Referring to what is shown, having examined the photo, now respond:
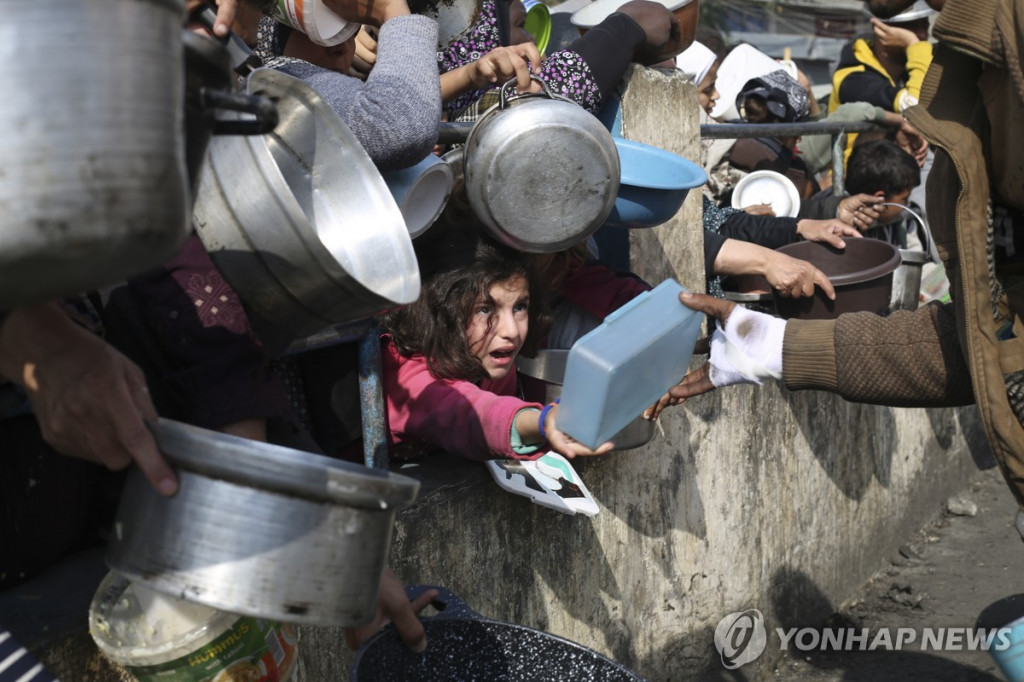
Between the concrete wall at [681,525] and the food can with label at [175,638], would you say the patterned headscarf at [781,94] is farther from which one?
the food can with label at [175,638]

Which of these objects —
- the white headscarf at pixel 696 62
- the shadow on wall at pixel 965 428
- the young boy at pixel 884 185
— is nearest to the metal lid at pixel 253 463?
the young boy at pixel 884 185

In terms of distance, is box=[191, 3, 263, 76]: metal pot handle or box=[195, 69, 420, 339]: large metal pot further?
box=[191, 3, 263, 76]: metal pot handle

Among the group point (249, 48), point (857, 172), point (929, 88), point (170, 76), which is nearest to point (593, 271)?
point (929, 88)

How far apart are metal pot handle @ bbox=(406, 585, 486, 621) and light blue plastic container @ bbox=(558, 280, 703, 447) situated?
Result: 0.37 m

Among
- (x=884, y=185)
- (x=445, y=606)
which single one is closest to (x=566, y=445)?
(x=445, y=606)

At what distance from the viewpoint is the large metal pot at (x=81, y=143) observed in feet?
3.04

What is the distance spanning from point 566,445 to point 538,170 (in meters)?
0.67

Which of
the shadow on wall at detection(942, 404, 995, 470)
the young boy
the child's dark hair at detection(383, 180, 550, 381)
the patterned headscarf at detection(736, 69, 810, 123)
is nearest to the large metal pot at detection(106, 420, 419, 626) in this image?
the child's dark hair at detection(383, 180, 550, 381)

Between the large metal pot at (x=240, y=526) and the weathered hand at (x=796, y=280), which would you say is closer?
the large metal pot at (x=240, y=526)

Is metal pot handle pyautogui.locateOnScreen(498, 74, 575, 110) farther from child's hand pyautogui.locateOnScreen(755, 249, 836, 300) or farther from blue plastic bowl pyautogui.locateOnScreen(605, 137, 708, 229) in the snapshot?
child's hand pyautogui.locateOnScreen(755, 249, 836, 300)

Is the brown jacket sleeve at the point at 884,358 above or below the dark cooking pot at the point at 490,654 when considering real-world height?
above

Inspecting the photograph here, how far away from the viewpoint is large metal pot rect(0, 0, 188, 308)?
93 cm

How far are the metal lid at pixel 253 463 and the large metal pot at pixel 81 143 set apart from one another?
0.93 ft

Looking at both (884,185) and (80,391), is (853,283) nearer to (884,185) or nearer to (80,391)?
(884,185)
